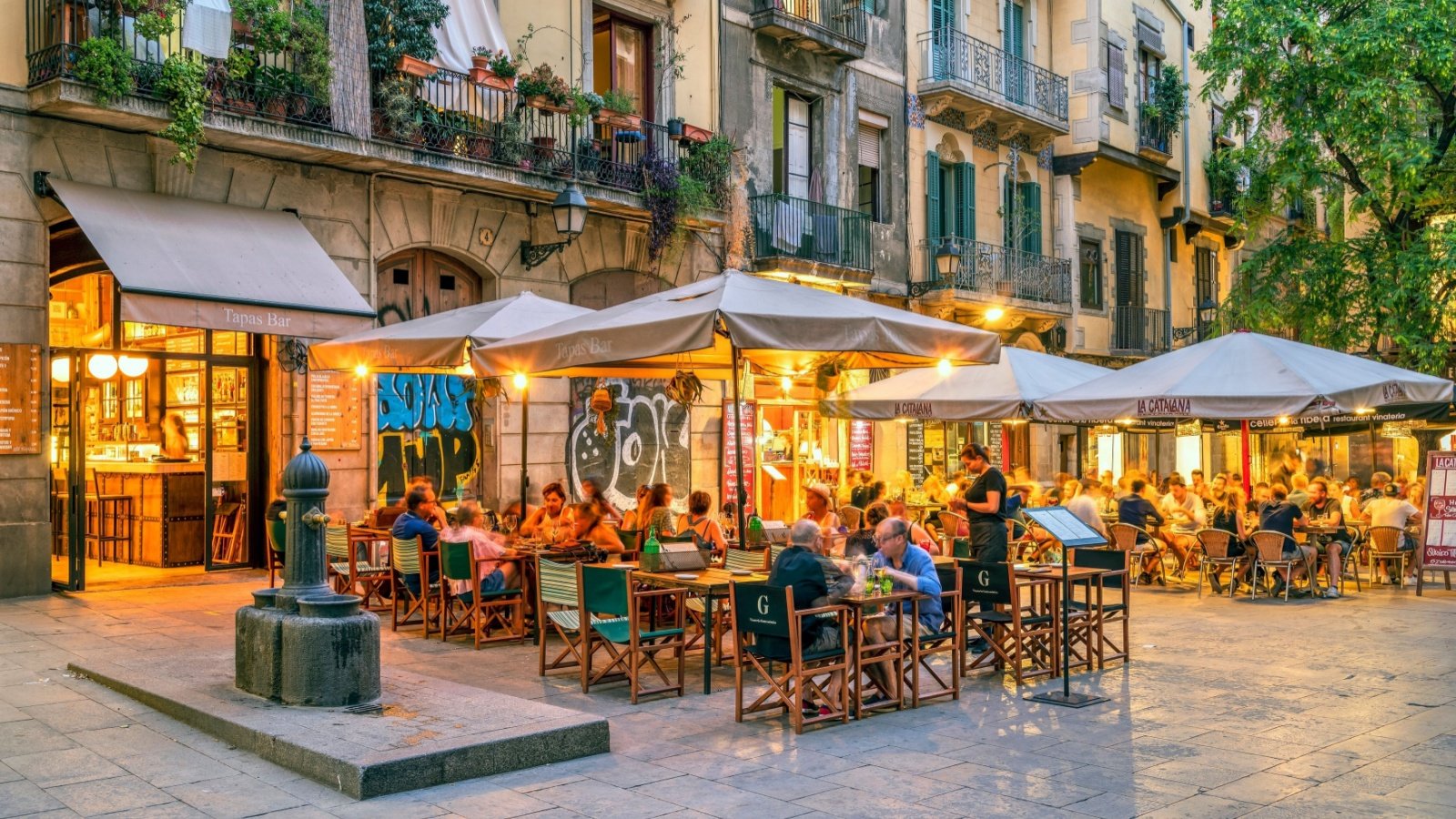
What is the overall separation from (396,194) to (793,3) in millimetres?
8056

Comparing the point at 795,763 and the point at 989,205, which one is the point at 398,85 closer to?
the point at 795,763

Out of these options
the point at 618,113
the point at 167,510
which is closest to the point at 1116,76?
the point at 618,113

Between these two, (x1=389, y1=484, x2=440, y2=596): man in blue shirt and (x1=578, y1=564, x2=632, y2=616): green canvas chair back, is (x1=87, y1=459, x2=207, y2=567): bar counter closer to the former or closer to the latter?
(x1=389, y1=484, x2=440, y2=596): man in blue shirt

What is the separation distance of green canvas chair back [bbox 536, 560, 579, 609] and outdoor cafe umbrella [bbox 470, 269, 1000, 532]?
4.30 feet

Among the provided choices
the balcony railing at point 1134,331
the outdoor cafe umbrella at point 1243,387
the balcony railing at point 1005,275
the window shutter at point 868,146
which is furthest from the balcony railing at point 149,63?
the balcony railing at point 1134,331

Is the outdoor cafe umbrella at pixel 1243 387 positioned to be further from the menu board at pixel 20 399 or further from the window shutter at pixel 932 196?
the menu board at pixel 20 399

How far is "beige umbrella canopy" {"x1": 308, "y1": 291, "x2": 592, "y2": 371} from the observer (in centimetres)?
1101

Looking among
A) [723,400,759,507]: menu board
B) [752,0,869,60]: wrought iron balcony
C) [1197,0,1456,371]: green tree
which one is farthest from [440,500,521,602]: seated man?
[1197,0,1456,371]: green tree

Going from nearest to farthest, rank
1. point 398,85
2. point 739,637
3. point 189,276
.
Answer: point 739,637 → point 189,276 → point 398,85

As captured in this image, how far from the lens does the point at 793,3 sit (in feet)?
65.5

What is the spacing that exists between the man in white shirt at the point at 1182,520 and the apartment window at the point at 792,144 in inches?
Answer: 303

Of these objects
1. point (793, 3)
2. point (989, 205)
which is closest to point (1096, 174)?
point (989, 205)

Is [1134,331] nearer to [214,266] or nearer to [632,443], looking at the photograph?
[632,443]

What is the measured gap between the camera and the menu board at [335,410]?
1391 cm
